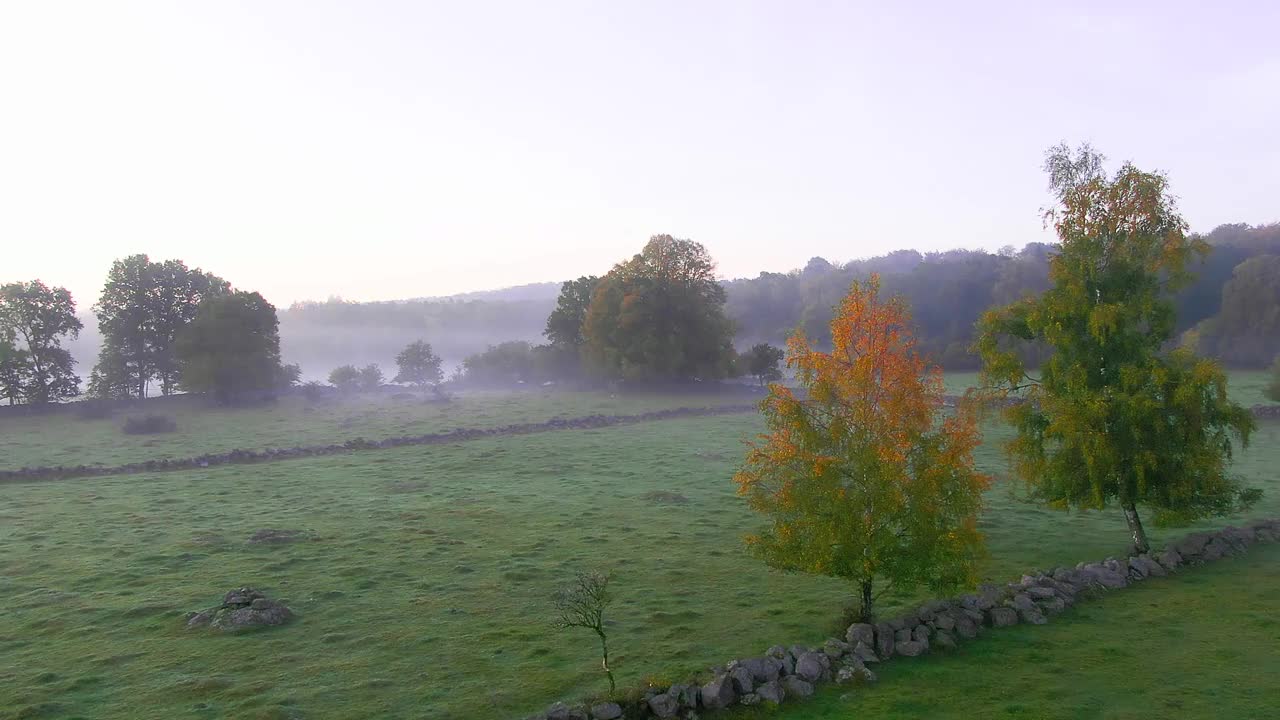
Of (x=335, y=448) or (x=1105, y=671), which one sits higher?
(x=335, y=448)

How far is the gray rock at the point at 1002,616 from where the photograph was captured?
54.2 feet

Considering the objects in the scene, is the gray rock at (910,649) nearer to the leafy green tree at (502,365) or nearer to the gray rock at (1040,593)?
the gray rock at (1040,593)

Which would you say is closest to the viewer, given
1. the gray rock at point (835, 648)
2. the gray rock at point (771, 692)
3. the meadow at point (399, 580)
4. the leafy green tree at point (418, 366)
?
the gray rock at point (771, 692)

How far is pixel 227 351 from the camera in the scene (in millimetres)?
70062

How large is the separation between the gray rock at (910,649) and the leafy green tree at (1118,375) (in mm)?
8036

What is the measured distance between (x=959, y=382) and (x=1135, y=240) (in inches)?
2413

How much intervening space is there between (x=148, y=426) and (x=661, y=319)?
146ft

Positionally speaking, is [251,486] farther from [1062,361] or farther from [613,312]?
[613,312]

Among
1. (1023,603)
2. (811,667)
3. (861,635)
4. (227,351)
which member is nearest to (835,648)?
(861,635)

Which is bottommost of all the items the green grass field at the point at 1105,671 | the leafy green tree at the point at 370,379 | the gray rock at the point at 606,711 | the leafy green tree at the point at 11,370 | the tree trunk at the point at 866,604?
the green grass field at the point at 1105,671

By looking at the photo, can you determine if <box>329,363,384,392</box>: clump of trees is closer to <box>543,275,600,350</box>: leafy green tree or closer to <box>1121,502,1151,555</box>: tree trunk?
<box>543,275,600,350</box>: leafy green tree

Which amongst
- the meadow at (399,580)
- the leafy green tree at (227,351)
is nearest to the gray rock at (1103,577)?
the meadow at (399,580)

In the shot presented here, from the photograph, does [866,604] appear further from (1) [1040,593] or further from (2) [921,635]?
(1) [1040,593]

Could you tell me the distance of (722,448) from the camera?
4569cm
